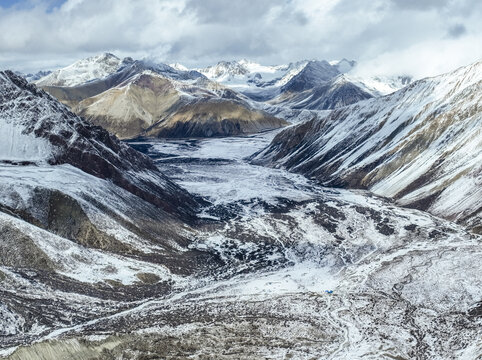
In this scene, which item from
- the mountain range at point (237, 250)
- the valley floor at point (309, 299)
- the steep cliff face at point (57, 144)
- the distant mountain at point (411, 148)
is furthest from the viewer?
the distant mountain at point (411, 148)

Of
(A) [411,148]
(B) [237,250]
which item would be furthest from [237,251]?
(A) [411,148]

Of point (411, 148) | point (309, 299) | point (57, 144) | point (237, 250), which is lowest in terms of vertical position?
point (309, 299)

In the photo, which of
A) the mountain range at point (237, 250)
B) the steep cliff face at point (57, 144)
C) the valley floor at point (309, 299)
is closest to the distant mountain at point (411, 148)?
the mountain range at point (237, 250)

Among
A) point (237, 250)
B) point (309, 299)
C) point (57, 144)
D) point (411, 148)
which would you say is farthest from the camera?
point (411, 148)

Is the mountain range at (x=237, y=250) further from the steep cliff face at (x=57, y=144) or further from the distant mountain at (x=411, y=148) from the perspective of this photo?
the distant mountain at (x=411, y=148)

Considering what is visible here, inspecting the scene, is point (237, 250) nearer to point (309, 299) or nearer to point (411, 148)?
Answer: point (309, 299)

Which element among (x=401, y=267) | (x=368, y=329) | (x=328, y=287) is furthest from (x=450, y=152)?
(x=368, y=329)

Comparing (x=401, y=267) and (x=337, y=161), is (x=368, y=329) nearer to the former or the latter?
(x=401, y=267)
